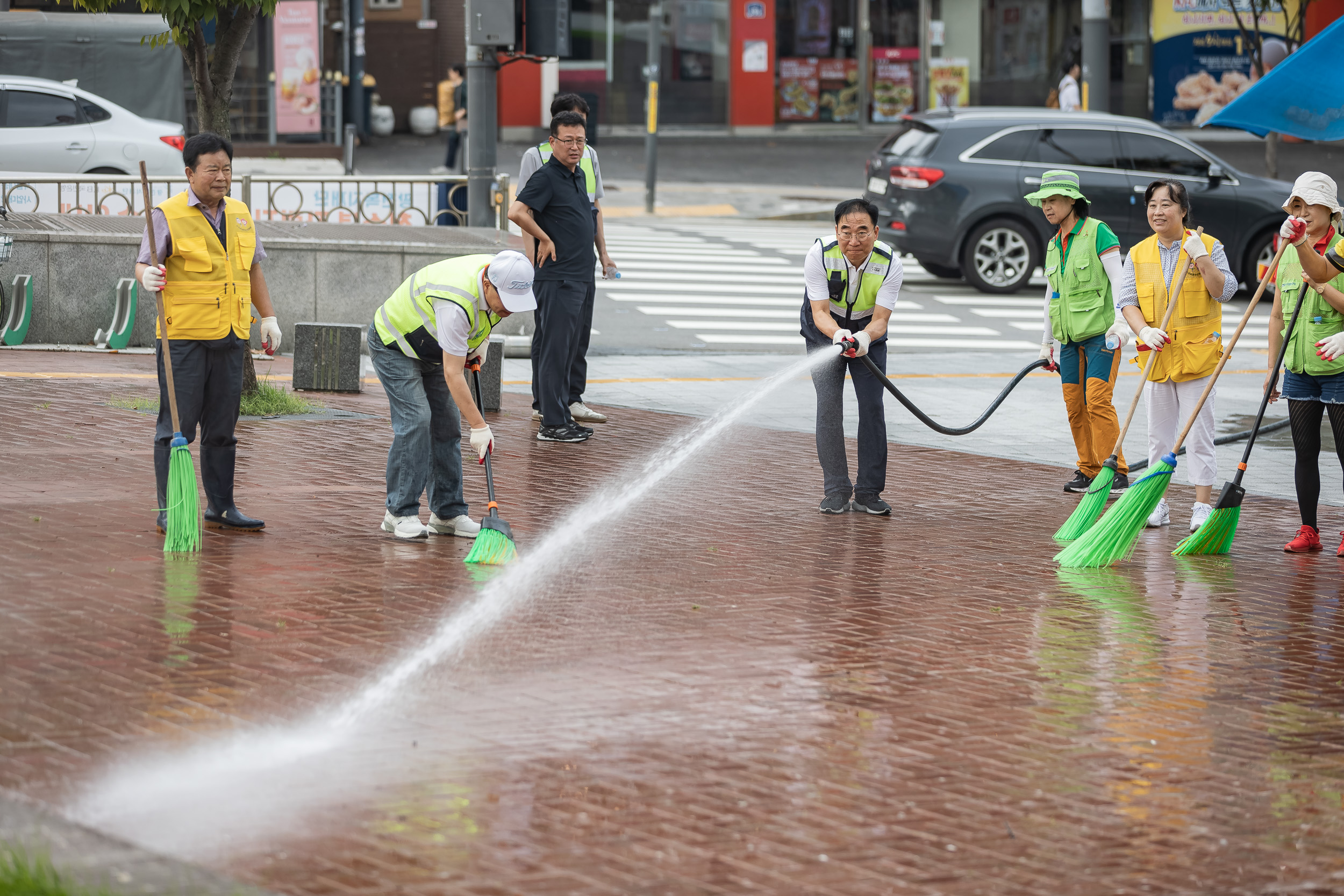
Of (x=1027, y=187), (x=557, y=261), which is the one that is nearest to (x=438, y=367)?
(x=557, y=261)

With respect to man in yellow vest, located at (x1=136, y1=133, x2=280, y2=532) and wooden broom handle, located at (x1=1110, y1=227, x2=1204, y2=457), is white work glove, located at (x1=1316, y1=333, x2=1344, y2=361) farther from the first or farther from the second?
man in yellow vest, located at (x1=136, y1=133, x2=280, y2=532)

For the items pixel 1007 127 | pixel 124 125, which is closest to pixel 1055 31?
pixel 1007 127

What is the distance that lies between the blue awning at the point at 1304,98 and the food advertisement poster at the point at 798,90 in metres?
24.9

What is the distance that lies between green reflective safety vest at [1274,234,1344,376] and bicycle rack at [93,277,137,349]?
913 centimetres

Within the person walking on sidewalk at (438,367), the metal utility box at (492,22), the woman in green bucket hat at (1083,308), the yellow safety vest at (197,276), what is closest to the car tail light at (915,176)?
the metal utility box at (492,22)

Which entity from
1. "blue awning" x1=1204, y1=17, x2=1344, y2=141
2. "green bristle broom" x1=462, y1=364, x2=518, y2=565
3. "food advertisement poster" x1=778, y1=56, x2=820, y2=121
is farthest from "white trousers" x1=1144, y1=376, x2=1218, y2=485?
"food advertisement poster" x1=778, y1=56, x2=820, y2=121

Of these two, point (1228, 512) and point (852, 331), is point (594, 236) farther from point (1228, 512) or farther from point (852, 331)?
point (1228, 512)

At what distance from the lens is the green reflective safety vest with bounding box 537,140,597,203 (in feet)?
35.8

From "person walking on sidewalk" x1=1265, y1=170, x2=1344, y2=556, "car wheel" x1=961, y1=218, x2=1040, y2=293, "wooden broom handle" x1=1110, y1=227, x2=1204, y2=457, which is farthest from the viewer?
"car wheel" x1=961, y1=218, x2=1040, y2=293

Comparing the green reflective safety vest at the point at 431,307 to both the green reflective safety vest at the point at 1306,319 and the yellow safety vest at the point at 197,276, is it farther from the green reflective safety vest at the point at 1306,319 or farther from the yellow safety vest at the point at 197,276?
the green reflective safety vest at the point at 1306,319

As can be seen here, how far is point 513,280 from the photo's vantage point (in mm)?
7277

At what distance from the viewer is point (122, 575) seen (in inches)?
281

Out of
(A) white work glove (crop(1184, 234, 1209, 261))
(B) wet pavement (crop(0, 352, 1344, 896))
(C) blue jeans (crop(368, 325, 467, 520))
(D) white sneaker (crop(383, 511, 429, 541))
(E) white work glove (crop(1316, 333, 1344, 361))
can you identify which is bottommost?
(B) wet pavement (crop(0, 352, 1344, 896))

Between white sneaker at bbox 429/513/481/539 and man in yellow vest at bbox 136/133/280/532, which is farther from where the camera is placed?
white sneaker at bbox 429/513/481/539
